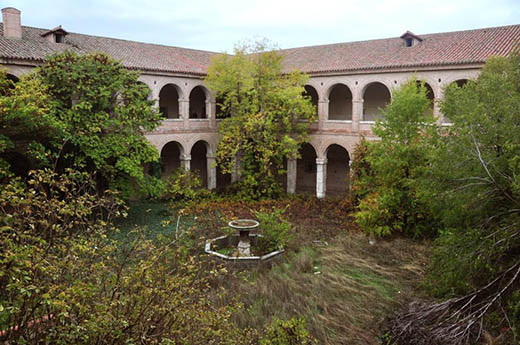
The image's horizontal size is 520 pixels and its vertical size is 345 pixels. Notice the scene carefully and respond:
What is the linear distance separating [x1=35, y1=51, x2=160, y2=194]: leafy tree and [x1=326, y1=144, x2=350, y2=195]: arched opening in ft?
41.7

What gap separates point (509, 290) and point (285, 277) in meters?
5.96

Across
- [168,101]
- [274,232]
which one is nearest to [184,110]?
[168,101]

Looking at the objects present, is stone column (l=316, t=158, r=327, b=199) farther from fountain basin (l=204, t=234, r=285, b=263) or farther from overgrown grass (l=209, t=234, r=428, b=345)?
fountain basin (l=204, t=234, r=285, b=263)

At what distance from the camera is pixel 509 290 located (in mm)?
7969

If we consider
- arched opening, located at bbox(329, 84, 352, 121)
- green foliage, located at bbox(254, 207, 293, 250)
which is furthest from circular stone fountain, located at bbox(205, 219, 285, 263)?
arched opening, located at bbox(329, 84, 352, 121)

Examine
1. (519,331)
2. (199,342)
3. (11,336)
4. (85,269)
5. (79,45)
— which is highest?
(79,45)

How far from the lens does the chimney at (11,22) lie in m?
18.4

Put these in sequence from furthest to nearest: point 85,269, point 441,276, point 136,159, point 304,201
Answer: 1. point 304,201
2. point 136,159
3. point 441,276
4. point 85,269

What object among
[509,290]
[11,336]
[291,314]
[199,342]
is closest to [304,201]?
[291,314]

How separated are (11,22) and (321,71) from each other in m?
14.9

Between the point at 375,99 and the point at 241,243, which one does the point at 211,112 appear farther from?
the point at 241,243

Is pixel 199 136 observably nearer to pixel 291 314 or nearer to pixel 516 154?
pixel 291 314

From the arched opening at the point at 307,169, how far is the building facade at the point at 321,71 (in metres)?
0.07

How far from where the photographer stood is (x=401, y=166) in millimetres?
14789
